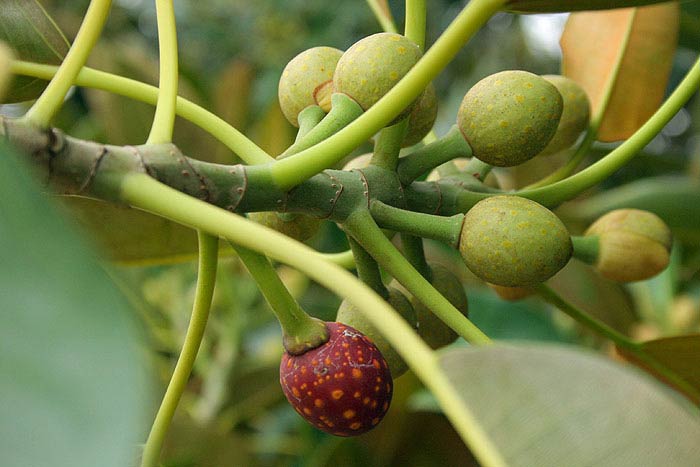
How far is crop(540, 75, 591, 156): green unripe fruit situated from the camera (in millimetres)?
838

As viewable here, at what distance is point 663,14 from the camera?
1.01 m

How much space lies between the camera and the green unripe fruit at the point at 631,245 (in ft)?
2.61

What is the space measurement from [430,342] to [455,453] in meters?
0.52

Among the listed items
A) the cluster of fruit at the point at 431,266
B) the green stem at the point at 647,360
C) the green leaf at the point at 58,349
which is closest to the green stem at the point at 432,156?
the cluster of fruit at the point at 431,266

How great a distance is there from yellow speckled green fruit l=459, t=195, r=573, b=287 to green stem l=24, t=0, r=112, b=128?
282 mm

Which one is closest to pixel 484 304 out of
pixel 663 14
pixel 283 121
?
pixel 283 121

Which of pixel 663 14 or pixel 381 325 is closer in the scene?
pixel 381 325

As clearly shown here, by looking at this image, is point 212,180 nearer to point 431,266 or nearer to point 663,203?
point 431,266

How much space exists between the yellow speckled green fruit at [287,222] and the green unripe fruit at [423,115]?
4.0 inches

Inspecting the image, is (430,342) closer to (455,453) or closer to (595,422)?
(595,422)

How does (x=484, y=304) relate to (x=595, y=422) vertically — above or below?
below

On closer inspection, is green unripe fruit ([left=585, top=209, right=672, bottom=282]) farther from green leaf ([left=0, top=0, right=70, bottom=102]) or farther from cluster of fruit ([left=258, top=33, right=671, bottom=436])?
green leaf ([left=0, top=0, right=70, bottom=102])

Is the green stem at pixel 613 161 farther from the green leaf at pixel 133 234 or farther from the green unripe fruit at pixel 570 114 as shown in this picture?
the green leaf at pixel 133 234

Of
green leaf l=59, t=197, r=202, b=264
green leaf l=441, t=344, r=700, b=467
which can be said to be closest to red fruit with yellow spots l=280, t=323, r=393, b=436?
green leaf l=441, t=344, r=700, b=467
